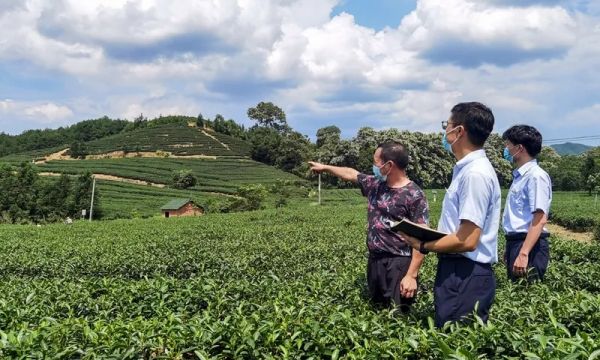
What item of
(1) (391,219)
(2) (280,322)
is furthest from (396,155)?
(2) (280,322)

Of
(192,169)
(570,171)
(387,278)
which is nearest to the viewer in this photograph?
(387,278)

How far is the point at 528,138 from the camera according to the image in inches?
185

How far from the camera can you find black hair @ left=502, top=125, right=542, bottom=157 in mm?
4711

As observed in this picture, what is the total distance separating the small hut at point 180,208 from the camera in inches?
1826

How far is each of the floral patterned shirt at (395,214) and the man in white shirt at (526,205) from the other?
1146 millimetres

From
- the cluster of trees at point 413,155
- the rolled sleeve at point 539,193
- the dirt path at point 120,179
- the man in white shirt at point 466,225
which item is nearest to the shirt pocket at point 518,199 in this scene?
the rolled sleeve at point 539,193

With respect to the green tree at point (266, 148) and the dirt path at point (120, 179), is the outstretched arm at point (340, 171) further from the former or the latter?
the green tree at point (266, 148)

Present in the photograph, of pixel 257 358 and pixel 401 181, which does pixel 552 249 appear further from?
pixel 257 358

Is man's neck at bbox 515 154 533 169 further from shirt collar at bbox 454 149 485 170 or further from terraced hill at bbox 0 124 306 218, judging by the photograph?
terraced hill at bbox 0 124 306 218

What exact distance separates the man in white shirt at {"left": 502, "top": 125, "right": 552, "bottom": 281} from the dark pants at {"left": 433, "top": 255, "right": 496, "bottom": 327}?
5.29 ft

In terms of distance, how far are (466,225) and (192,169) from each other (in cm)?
7212

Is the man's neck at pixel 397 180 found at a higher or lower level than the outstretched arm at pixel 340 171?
lower

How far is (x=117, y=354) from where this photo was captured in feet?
8.33

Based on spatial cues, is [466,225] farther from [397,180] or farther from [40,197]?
[40,197]
